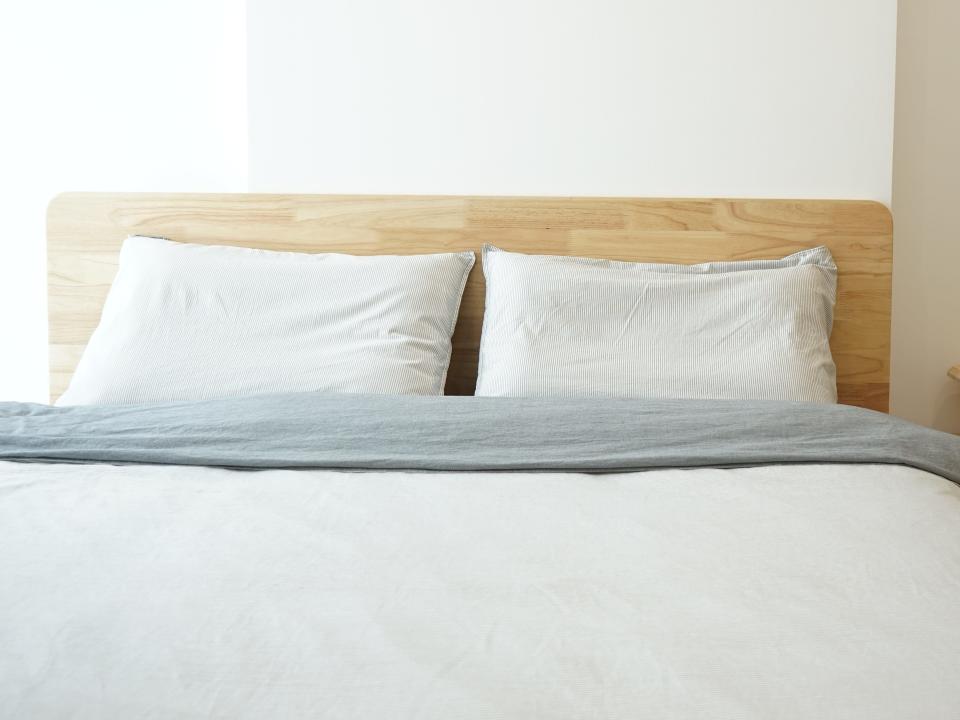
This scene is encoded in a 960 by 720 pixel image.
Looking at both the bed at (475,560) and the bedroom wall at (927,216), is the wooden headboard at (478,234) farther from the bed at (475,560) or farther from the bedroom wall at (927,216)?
the bed at (475,560)

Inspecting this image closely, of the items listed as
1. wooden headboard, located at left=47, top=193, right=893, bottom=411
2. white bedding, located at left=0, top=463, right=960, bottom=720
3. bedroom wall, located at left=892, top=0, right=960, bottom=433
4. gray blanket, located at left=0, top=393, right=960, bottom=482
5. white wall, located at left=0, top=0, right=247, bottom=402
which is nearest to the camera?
white bedding, located at left=0, top=463, right=960, bottom=720

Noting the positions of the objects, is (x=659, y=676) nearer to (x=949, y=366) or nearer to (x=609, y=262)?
(x=609, y=262)

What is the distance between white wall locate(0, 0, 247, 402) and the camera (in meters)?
2.51

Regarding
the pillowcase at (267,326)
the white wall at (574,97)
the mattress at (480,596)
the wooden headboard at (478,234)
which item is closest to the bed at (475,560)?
the mattress at (480,596)

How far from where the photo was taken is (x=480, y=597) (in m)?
Result: 0.91

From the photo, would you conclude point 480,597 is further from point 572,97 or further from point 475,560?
point 572,97

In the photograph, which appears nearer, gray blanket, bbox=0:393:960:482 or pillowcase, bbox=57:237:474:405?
gray blanket, bbox=0:393:960:482

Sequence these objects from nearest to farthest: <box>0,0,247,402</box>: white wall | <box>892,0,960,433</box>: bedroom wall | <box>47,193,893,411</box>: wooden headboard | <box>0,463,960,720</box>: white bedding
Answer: <box>0,463,960,720</box>: white bedding
<box>47,193,893,411</box>: wooden headboard
<box>892,0,960,433</box>: bedroom wall
<box>0,0,247,402</box>: white wall

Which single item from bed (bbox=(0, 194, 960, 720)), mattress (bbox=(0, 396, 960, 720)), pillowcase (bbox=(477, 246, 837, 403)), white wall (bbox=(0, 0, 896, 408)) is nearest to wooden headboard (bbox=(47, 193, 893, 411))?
white wall (bbox=(0, 0, 896, 408))

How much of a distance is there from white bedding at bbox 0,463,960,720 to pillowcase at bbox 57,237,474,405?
54 centimetres

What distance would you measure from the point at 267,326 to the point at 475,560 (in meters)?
1.10

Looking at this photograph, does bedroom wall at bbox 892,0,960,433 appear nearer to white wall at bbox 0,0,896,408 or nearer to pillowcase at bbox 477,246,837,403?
white wall at bbox 0,0,896,408

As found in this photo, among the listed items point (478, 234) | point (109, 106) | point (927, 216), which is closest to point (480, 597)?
point (478, 234)

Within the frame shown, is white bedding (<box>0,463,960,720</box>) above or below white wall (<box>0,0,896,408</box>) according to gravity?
below
